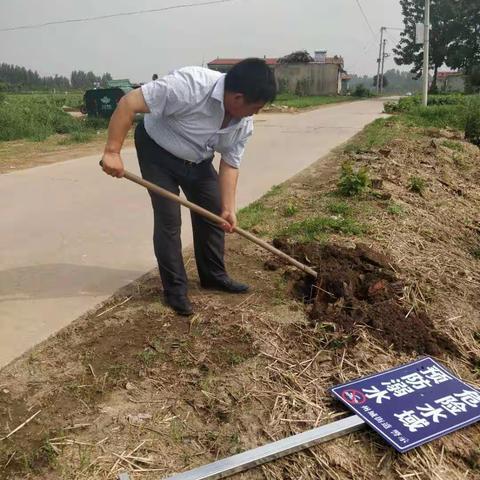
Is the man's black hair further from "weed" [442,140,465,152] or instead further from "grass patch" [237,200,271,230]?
"weed" [442,140,465,152]

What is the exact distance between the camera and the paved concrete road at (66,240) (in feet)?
11.0

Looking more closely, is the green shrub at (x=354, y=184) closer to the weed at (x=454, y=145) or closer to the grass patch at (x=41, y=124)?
the weed at (x=454, y=145)

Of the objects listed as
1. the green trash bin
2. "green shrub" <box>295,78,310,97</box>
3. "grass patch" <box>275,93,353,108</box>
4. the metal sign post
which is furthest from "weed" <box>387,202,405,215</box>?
"green shrub" <box>295,78,310,97</box>

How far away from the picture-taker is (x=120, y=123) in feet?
9.38

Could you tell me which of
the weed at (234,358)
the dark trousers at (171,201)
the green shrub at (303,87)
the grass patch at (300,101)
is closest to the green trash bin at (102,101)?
the grass patch at (300,101)

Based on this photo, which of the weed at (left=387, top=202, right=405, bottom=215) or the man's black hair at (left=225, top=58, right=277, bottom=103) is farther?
the weed at (left=387, top=202, right=405, bottom=215)

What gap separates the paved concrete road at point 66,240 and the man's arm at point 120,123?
38.9 inches

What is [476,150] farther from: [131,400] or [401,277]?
[131,400]

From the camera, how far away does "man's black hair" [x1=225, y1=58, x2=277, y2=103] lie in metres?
2.80

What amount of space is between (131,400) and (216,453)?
505 mm

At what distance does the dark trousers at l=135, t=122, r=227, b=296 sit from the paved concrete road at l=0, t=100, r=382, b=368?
598mm

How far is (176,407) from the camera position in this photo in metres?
2.45

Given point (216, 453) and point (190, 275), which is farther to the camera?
point (190, 275)

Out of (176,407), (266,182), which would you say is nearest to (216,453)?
(176,407)
